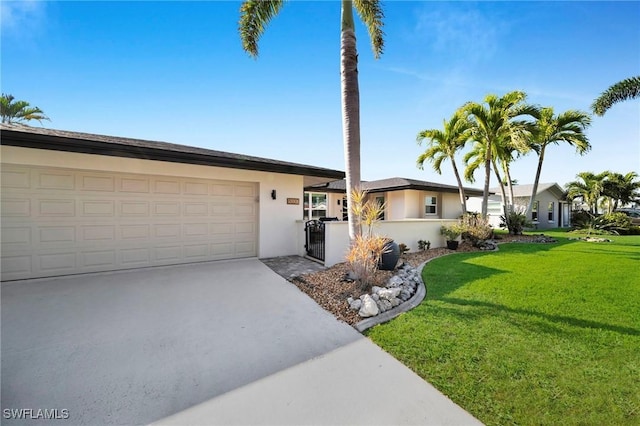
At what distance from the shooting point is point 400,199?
54.4ft

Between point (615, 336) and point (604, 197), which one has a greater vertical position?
point (604, 197)

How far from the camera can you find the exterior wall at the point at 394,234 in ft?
23.3

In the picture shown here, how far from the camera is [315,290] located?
527 centimetres

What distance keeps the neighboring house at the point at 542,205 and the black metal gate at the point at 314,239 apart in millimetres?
20481

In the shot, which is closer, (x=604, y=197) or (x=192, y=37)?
(x=192, y=37)

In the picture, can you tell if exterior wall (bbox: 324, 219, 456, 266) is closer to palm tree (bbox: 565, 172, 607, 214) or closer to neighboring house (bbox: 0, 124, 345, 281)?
neighboring house (bbox: 0, 124, 345, 281)

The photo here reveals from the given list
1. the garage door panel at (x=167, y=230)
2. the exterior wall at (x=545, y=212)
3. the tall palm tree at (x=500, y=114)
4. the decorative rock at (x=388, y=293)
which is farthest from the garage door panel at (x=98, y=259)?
the exterior wall at (x=545, y=212)

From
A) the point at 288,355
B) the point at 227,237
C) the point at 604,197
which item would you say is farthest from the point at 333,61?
the point at 604,197

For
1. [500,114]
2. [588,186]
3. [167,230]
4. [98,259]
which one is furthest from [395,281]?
[588,186]

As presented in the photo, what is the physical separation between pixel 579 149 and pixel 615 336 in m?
16.2

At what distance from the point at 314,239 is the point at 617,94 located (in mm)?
12828

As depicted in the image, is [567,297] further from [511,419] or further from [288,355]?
[288,355]

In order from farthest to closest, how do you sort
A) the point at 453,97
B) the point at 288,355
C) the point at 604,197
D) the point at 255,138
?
the point at 604,197
the point at 453,97
the point at 255,138
the point at 288,355

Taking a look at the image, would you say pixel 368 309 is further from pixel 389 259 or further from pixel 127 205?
pixel 127 205
